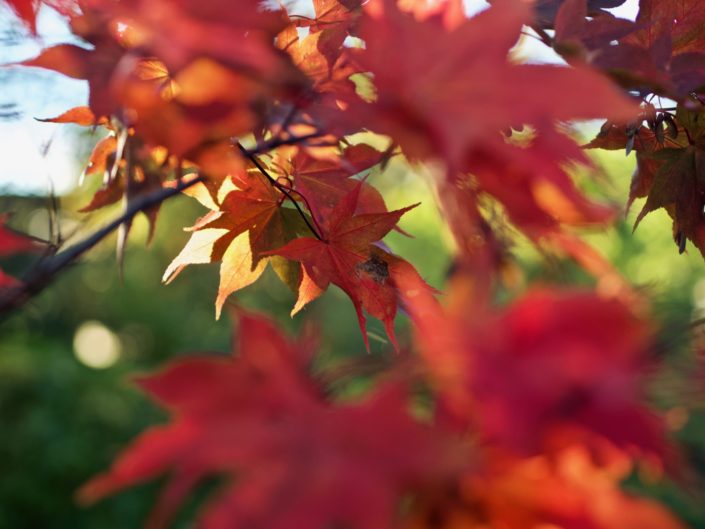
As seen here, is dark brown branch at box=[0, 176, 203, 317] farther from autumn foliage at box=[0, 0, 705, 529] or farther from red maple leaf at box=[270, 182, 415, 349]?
red maple leaf at box=[270, 182, 415, 349]

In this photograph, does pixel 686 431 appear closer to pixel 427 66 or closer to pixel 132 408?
pixel 132 408

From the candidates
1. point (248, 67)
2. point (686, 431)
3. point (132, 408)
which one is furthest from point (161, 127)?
point (686, 431)

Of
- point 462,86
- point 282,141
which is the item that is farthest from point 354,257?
point 462,86

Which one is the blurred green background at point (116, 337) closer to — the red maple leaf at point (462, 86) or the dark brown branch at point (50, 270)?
the dark brown branch at point (50, 270)

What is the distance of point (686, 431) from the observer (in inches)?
269

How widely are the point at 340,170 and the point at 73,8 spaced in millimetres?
216

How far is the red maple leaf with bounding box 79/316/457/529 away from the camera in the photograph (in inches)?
11.9

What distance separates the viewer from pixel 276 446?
0.32 m

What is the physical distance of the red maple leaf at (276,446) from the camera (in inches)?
11.9

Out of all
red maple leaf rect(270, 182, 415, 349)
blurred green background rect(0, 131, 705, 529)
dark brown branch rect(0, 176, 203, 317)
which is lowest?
blurred green background rect(0, 131, 705, 529)

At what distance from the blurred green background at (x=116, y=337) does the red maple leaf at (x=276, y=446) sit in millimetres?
3951

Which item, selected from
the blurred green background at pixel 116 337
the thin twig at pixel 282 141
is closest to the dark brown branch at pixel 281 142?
the thin twig at pixel 282 141

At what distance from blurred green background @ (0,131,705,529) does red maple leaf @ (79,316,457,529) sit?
395cm

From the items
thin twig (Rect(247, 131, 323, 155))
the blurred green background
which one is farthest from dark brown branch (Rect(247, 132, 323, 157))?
the blurred green background
